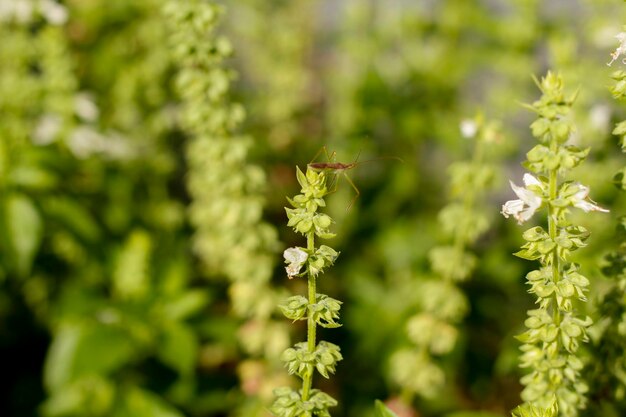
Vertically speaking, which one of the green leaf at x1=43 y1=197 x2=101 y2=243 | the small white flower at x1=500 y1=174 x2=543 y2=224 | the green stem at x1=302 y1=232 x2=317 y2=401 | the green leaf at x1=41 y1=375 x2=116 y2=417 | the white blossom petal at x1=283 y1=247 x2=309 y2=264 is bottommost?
the green stem at x1=302 y1=232 x2=317 y2=401

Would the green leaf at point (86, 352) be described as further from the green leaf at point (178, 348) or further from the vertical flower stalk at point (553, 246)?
the vertical flower stalk at point (553, 246)

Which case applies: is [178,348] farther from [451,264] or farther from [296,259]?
[296,259]

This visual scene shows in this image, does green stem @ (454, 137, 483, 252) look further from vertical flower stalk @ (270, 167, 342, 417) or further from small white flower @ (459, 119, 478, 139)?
vertical flower stalk @ (270, 167, 342, 417)

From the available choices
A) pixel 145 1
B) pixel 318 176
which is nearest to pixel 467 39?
pixel 145 1

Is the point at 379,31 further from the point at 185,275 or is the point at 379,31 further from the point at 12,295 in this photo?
the point at 12,295

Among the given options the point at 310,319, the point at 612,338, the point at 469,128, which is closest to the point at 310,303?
the point at 310,319

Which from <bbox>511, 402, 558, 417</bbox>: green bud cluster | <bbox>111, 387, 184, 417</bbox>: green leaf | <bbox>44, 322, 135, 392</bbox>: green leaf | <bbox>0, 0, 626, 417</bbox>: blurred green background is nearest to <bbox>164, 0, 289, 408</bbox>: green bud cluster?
<bbox>0, 0, 626, 417</bbox>: blurred green background

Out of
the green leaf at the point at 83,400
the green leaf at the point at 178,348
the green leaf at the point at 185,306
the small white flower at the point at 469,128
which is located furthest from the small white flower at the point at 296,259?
the green leaf at the point at 83,400

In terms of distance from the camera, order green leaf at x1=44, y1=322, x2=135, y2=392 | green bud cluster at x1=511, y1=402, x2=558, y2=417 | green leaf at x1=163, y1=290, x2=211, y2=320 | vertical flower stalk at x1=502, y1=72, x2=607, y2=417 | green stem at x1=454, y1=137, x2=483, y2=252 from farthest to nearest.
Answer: green leaf at x1=163, y1=290, x2=211, y2=320 < green leaf at x1=44, y1=322, x2=135, y2=392 < green stem at x1=454, y1=137, x2=483, y2=252 < green bud cluster at x1=511, y1=402, x2=558, y2=417 < vertical flower stalk at x1=502, y1=72, x2=607, y2=417

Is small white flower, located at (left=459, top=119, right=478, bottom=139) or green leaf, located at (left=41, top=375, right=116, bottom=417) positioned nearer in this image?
small white flower, located at (left=459, top=119, right=478, bottom=139)
